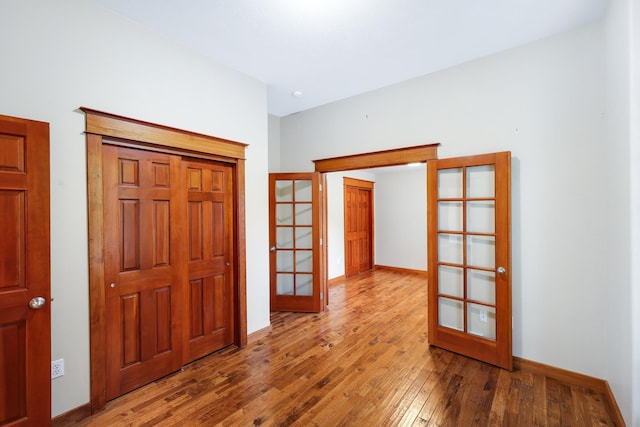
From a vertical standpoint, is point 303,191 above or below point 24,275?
above

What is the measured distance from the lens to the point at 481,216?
8.99 feet

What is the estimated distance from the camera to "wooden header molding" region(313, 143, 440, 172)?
10.2 feet

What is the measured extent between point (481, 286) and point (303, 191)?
2.51m

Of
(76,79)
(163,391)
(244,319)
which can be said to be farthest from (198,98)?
(163,391)

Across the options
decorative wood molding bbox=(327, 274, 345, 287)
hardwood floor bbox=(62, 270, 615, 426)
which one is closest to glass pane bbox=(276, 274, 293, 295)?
hardwood floor bbox=(62, 270, 615, 426)

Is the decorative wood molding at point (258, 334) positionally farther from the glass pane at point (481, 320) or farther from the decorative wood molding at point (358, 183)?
the decorative wood molding at point (358, 183)

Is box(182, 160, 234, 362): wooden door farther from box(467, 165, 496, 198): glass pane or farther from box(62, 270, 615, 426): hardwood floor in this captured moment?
box(467, 165, 496, 198): glass pane

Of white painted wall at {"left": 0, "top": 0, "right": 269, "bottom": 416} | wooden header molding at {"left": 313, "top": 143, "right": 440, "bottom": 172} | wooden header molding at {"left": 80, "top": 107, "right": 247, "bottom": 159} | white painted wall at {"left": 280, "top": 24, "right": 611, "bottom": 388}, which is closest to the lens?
white painted wall at {"left": 0, "top": 0, "right": 269, "bottom": 416}

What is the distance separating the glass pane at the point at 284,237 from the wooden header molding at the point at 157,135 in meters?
1.43

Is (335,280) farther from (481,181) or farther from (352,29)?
(352,29)

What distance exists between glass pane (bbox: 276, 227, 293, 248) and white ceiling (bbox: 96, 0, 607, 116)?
2.06 metres

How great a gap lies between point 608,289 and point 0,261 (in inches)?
162

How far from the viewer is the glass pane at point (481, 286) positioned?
2.68 metres

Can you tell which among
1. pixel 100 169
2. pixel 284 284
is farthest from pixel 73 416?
pixel 284 284
